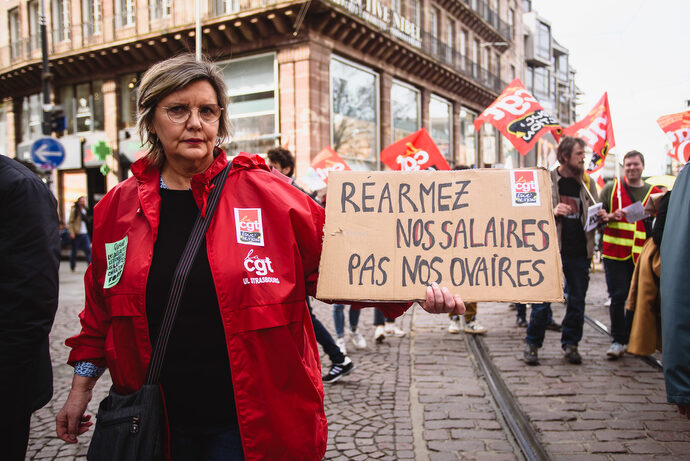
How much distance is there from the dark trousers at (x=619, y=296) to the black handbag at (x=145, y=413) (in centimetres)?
526

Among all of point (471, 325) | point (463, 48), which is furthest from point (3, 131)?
point (471, 325)

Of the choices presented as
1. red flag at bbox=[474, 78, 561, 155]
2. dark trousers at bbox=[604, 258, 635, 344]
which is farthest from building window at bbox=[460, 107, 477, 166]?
dark trousers at bbox=[604, 258, 635, 344]

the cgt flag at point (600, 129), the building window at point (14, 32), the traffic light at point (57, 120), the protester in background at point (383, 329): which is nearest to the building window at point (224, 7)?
the traffic light at point (57, 120)

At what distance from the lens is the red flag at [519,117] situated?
7.42 meters

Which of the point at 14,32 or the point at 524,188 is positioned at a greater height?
the point at 14,32

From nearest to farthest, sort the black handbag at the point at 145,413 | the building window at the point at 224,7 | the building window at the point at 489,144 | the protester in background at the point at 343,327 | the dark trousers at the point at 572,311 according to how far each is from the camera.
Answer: the black handbag at the point at 145,413
the dark trousers at the point at 572,311
the protester in background at the point at 343,327
the building window at the point at 224,7
the building window at the point at 489,144

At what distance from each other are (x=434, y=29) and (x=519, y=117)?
20883 millimetres

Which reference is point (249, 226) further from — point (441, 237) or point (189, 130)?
point (441, 237)

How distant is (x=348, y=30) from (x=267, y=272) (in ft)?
57.4

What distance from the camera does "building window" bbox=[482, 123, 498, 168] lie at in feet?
110

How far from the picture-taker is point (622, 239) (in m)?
5.80

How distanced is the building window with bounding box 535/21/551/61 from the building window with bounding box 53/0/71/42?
39339 mm

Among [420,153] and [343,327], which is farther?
[420,153]

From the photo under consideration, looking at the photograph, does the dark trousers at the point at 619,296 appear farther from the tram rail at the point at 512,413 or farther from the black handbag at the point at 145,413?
the black handbag at the point at 145,413
